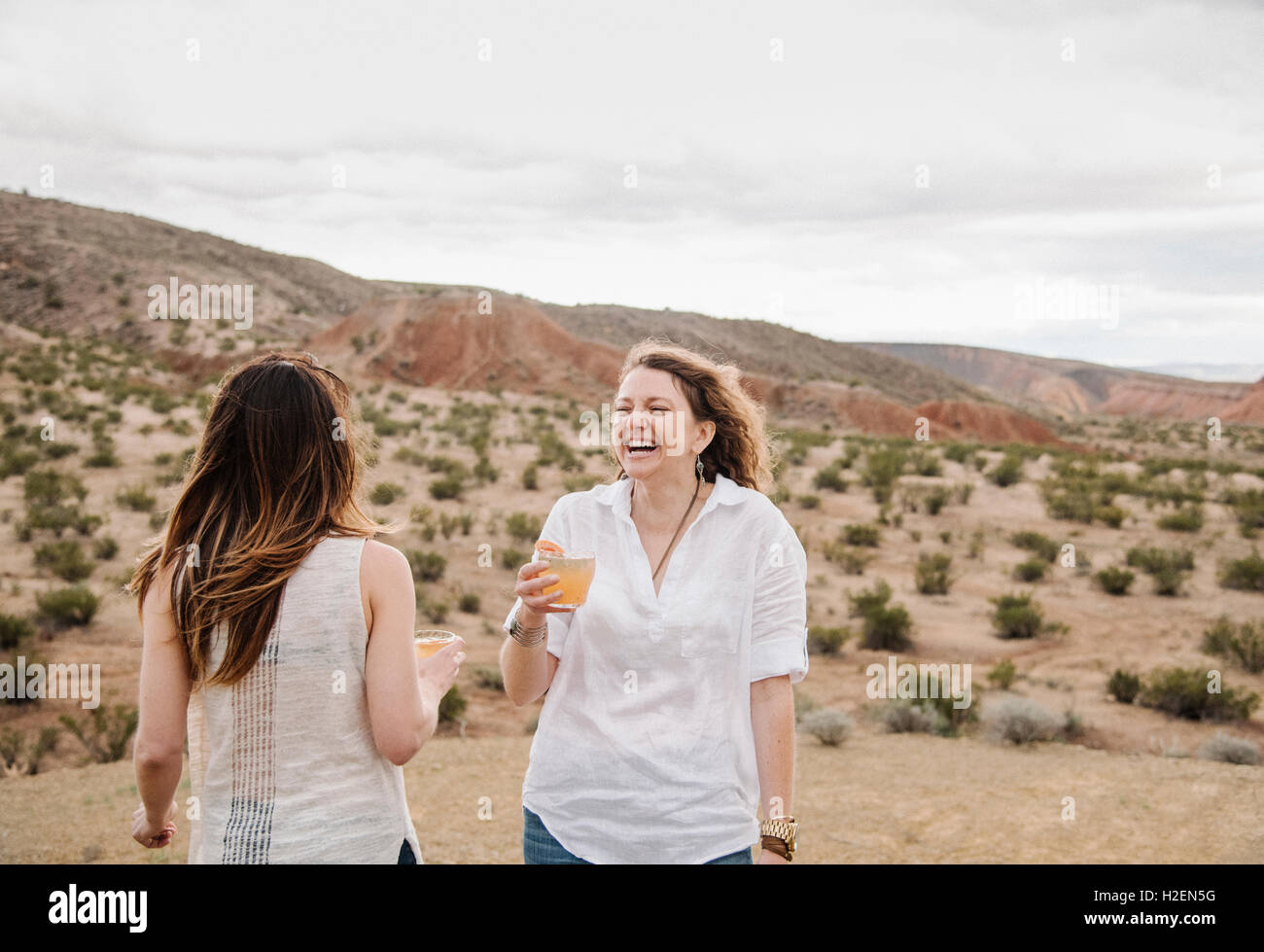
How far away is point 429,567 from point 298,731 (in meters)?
10.6

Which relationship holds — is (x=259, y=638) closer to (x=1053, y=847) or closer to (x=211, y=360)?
(x=1053, y=847)

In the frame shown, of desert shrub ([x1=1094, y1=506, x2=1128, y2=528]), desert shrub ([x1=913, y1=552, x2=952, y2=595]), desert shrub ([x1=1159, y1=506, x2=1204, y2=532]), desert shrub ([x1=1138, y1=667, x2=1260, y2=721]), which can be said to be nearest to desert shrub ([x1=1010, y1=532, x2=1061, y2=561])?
desert shrub ([x1=1094, y1=506, x2=1128, y2=528])

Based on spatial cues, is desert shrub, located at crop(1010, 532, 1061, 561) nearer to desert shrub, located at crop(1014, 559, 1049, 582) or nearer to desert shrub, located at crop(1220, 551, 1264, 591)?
desert shrub, located at crop(1014, 559, 1049, 582)

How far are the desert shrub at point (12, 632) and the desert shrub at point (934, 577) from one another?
10.1 m

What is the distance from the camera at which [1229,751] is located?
710cm

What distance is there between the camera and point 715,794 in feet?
7.44

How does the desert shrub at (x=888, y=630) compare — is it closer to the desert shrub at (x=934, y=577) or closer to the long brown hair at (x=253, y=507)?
the desert shrub at (x=934, y=577)

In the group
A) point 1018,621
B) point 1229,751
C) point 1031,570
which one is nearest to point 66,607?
point 1018,621

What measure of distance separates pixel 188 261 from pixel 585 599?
60688mm

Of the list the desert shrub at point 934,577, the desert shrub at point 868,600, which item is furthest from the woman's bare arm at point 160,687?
the desert shrub at point 934,577

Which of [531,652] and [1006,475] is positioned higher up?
[531,652]

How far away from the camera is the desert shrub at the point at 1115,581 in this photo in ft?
42.1

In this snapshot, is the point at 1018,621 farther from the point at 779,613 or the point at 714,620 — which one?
the point at 714,620

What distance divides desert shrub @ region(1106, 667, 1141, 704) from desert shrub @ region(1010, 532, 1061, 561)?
579 centimetres
